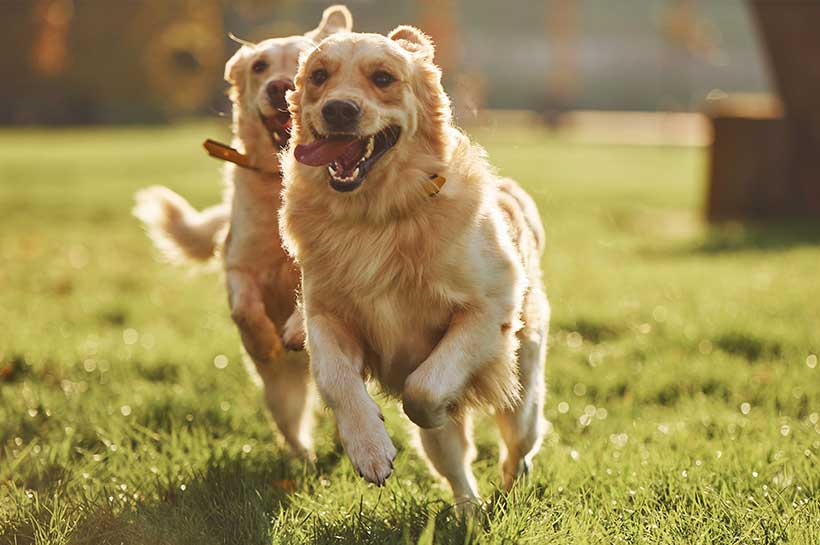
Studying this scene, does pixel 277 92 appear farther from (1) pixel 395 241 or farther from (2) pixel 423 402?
(2) pixel 423 402

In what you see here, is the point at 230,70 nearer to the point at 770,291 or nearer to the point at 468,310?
the point at 468,310

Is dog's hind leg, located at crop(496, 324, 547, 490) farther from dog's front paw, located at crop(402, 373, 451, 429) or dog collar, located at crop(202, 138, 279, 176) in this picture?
dog collar, located at crop(202, 138, 279, 176)

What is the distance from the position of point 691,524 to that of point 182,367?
3114 mm

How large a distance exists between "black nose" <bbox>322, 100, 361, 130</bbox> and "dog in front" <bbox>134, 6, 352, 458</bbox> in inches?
36.9

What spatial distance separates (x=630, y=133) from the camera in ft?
124

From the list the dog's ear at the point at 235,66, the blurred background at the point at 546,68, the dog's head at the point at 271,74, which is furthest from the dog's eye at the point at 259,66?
the blurred background at the point at 546,68

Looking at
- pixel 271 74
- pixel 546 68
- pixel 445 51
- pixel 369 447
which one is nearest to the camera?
pixel 369 447

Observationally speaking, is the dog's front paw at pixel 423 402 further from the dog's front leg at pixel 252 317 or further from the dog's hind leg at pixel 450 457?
the dog's front leg at pixel 252 317

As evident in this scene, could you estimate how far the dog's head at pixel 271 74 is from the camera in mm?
4285

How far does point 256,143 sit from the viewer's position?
14.6 ft

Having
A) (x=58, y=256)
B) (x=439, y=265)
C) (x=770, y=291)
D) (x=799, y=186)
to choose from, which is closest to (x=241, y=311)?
(x=439, y=265)

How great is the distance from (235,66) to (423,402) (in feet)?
6.89

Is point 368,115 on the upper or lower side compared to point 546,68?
upper

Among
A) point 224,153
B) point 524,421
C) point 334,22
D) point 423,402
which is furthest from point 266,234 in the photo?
point 423,402
